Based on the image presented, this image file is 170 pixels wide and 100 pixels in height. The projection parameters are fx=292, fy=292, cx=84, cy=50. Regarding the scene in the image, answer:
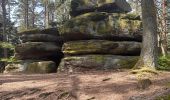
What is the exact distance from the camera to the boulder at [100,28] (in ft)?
67.3

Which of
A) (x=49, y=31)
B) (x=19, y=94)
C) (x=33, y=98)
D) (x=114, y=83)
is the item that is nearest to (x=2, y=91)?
(x=19, y=94)

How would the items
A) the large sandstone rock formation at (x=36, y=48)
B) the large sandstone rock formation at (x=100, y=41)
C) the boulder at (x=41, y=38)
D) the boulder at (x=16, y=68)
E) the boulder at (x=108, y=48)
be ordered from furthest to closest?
the boulder at (x=41, y=38) → the large sandstone rock formation at (x=36, y=48) → the boulder at (x=16, y=68) → the boulder at (x=108, y=48) → the large sandstone rock formation at (x=100, y=41)

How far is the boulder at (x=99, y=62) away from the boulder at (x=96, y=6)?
4.55 m

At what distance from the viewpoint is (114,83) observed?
40.4 feet

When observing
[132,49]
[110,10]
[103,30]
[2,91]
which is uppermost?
[110,10]

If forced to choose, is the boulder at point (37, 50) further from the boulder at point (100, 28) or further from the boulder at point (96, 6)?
the boulder at point (96, 6)

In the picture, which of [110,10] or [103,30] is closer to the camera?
[103,30]

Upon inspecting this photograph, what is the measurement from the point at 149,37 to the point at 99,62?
5106mm

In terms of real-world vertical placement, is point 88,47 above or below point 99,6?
below

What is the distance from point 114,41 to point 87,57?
242 centimetres

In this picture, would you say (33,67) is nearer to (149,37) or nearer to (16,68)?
(16,68)

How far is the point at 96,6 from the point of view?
75.0 feet

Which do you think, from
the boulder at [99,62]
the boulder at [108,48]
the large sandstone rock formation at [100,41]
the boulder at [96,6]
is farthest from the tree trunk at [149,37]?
the boulder at [96,6]

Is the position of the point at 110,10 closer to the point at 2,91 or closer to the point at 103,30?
the point at 103,30
